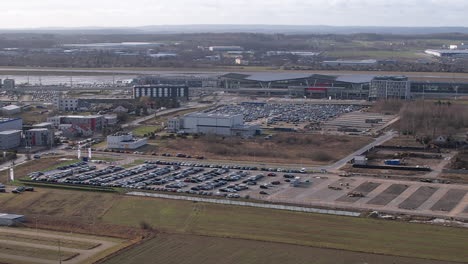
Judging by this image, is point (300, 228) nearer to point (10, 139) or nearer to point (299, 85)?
point (10, 139)

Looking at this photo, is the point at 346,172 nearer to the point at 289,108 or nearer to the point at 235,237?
the point at 235,237

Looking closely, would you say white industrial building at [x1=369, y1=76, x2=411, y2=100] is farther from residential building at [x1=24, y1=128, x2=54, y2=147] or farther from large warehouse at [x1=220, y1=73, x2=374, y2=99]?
residential building at [x1=24, y1=128, x2=54, y2=147]

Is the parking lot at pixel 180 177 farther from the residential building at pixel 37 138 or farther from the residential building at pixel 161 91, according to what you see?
the residential building at pixel 161 91

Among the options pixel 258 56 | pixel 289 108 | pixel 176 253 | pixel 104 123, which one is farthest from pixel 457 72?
pixel 176 253

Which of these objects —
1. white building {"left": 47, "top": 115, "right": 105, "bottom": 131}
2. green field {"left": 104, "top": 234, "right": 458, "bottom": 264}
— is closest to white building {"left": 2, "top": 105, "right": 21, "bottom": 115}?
white building {"left": 47, "top": 115, "right": 105, "bottom": 131}

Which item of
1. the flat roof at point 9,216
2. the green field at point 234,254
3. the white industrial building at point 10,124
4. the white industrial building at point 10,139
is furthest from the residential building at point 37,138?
the green field at point 234,254

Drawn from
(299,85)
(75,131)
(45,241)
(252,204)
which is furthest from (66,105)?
(45,241)
